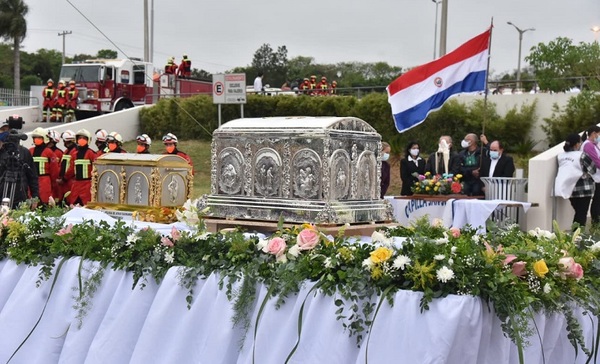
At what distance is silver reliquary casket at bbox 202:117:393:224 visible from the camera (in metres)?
5.41

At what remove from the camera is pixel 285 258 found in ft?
14.4

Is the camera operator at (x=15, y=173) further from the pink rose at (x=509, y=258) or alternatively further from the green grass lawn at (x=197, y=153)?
the green grass lawn at (x=197, y=153)

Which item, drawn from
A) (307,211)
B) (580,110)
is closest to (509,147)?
(580,110)

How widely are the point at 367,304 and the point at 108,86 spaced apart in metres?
28.0

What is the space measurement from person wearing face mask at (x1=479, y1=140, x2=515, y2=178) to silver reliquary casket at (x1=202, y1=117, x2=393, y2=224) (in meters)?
6.25

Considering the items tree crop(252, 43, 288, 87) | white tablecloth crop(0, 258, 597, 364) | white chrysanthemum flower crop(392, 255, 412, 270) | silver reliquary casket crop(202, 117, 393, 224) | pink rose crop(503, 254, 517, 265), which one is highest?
tree crop(252, 43, 288, 87)

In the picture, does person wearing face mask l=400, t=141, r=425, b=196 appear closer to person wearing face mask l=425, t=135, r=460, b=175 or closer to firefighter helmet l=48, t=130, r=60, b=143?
person wearing face mask l=425, t=135, r=460, b=175

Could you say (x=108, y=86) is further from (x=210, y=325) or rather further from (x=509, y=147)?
(x=210, y=325)

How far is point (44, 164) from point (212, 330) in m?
8.13

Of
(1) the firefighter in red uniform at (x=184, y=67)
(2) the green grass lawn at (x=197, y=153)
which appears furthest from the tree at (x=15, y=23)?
(2) the green grass lawn at (x=197, y=153)

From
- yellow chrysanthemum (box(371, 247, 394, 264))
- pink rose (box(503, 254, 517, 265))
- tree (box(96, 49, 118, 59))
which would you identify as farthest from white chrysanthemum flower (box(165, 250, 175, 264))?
tree (box(96, 49, 118, 59))

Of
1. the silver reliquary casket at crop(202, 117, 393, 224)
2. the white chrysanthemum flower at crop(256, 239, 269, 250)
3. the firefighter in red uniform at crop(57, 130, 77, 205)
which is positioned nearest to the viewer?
the white chrysanthemum flower at crop(256, 239, 269, 250)

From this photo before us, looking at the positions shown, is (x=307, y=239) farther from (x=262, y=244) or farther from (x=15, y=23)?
(x=15, y=23)

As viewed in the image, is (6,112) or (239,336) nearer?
(239,336)
